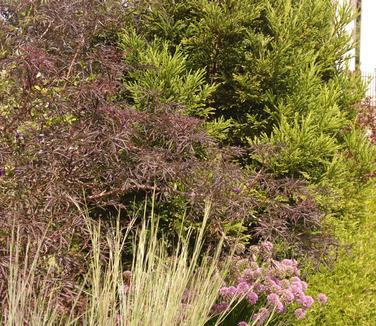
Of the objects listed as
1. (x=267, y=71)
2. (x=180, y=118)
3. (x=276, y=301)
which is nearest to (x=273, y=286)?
(x=276, y=301)

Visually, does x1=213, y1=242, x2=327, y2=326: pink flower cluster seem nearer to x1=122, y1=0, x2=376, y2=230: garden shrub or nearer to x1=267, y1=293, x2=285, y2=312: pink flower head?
x1=267, y1=293, x2=285, y2=312: pink flower head

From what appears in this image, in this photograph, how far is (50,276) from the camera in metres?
3.49

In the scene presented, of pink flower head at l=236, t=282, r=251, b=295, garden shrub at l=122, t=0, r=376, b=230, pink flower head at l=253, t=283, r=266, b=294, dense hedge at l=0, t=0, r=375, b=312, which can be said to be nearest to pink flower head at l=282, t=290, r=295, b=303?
pink flower head at l=253, t=283, r=266, b=294

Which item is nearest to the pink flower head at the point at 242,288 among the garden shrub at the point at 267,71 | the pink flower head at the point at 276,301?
the pink flower head at the point at 276,301

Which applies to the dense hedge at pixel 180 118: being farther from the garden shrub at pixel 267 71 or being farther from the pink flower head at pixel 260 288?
the pink flower head at pixel 260 288

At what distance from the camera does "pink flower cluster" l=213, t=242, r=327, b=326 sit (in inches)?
163

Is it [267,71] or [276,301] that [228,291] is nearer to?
[276,301]

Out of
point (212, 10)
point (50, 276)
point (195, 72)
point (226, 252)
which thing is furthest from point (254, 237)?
point (50, 276)

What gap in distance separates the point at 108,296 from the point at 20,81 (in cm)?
155

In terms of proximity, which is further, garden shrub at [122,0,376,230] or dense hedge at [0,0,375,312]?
garden shrub at [122,0,376,230]

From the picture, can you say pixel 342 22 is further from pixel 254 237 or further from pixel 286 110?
pixel 254 237

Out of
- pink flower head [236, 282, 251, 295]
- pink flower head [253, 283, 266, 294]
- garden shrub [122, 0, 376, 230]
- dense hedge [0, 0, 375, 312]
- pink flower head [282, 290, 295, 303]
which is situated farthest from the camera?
garden shrub [122, 0, 376, 230]

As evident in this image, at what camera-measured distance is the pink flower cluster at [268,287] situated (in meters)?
4.15

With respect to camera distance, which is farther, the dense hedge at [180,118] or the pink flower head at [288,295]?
the pink flower head at [288,295]
